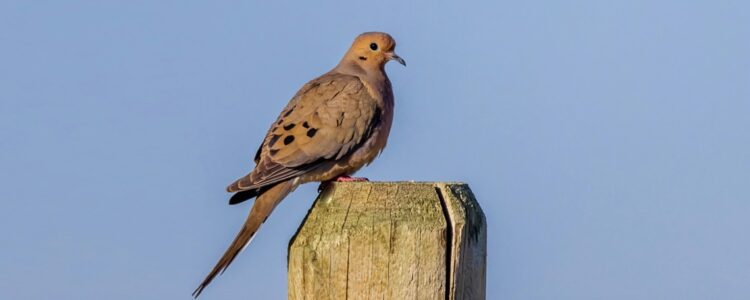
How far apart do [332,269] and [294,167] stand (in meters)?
2.51

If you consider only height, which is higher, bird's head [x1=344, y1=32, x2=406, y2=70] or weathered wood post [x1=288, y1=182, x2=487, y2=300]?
bird's head [x1=344, y1=32, x2=406, y2=70]

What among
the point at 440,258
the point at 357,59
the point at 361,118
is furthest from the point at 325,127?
the point at 440,258

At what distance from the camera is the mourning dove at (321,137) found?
5867 mm

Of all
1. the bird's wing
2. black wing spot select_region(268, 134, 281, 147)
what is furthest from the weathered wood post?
black wing spot select_region(268, 134, 281, 147)

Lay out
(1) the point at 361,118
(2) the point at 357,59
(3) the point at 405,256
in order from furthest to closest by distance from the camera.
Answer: (2) the point at 357,59 < (1) the point at 361,118 < (3) the point at 405,256

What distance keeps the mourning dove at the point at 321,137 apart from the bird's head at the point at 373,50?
24 cm

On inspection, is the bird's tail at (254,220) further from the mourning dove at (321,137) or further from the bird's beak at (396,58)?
the bird's beak at (396,58)

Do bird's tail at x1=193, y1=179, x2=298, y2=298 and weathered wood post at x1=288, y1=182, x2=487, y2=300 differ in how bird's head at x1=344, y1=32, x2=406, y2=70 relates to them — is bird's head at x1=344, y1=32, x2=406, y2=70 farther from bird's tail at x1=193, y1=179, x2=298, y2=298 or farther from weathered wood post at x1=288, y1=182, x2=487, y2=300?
weathered wood post at x1=288, y1=182, x2=487, y2=300

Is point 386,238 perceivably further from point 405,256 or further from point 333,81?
point 333,81

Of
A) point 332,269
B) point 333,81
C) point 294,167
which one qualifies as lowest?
point 332,269

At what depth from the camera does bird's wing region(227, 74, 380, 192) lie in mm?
6027

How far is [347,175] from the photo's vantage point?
6.53 m

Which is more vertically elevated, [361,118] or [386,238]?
[361,118]

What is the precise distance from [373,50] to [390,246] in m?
3.98
